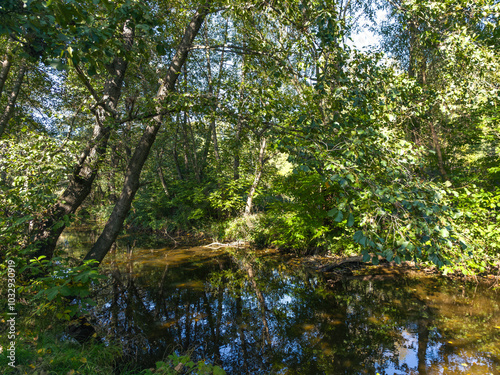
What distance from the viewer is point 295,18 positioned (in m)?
4.56

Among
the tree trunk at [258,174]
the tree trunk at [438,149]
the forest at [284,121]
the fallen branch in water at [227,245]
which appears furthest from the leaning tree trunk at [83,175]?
the tree trunk at [438,149]

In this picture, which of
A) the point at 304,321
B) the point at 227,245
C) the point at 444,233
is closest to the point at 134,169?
the point at 304,321

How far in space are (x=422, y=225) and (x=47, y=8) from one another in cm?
403

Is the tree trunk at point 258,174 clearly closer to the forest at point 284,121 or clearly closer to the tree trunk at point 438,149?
the forest at point 284,121

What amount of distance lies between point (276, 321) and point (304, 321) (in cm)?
59

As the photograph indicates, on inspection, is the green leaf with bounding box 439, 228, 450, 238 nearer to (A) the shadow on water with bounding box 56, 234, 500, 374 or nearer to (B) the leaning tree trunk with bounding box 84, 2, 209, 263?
(A) the shadow on water with bounding box 56, 234, 500, 374

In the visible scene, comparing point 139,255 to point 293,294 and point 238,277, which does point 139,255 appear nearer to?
point 238,277

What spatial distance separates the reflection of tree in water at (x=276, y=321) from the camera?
14.6ft

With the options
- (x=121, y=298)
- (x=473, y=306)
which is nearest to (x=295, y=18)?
(x=473, y=306)

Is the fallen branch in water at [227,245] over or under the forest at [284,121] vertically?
under

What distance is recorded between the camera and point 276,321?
226 inches

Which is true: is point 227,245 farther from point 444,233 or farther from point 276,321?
point 444,233

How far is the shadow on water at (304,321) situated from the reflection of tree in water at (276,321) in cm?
2

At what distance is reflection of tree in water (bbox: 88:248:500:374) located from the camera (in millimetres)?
4457
